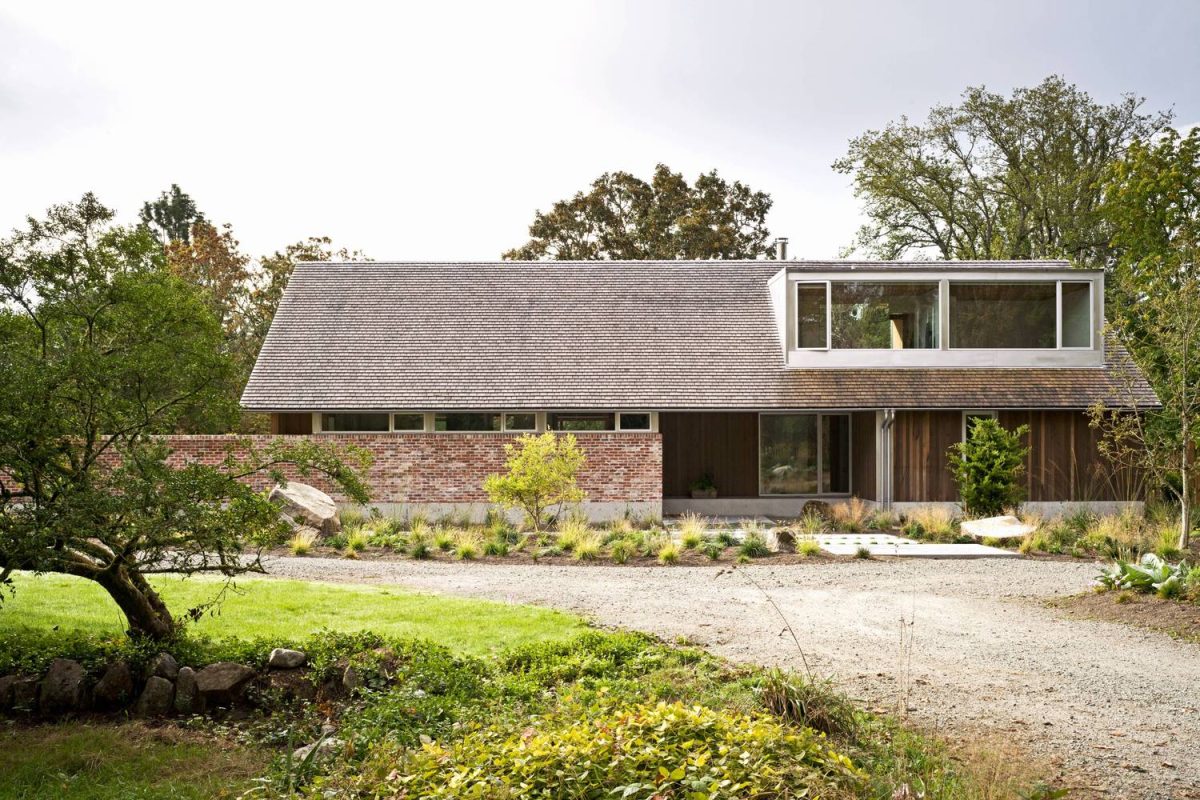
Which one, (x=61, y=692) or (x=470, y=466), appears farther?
(x=470, y=466)

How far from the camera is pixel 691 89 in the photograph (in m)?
17.2

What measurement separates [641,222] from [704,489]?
61.5 ft

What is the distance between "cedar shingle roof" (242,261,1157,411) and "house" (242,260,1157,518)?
2.1 inches

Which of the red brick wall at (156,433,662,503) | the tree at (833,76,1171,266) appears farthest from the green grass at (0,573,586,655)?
→ the tree at (833,76,1171,266)

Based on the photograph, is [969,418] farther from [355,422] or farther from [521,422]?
[355,422]

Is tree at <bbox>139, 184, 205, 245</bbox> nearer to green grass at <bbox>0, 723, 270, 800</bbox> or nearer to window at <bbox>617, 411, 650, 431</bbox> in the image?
window at <bbox>617, 411, 650, 431</bbox>

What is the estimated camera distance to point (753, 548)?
45.5 ft

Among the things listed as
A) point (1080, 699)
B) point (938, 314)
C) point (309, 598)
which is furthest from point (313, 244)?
point (1080, 699)

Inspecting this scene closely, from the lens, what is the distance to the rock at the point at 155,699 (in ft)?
20.5

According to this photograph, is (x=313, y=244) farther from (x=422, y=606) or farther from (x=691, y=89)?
(x=422, y=606)

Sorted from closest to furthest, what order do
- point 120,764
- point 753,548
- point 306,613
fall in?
point 120,764, point 306,613, point 753,548

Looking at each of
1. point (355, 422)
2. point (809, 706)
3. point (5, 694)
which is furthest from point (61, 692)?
point (355, 422)

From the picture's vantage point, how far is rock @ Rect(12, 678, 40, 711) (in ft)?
20.6

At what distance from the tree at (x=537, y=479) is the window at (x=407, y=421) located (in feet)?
11.5
